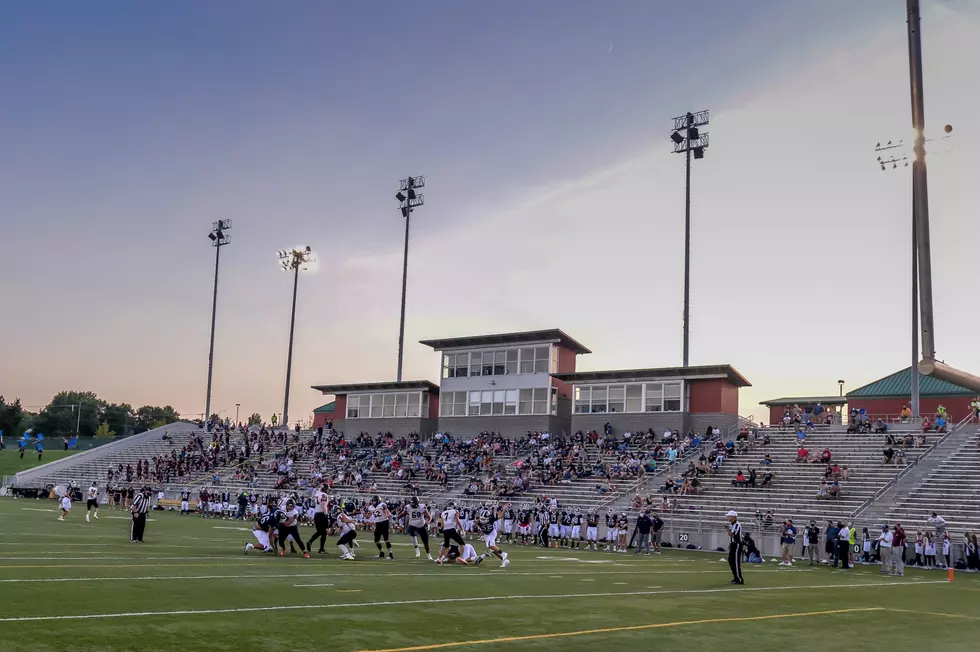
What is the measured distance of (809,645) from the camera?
1242 cm

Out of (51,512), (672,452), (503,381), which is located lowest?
(51,512)

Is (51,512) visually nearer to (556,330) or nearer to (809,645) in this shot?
(556,330)

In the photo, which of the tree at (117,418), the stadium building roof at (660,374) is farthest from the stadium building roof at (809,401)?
the tree at (117,418)

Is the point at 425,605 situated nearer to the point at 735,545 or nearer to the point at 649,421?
the point at 735,545

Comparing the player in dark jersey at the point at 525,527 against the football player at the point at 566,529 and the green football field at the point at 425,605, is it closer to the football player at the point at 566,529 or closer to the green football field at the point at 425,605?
the football player at the point at 566,529

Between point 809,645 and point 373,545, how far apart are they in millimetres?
20305

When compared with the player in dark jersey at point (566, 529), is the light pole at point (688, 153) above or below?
above

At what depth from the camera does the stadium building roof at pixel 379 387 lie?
64.6 metres

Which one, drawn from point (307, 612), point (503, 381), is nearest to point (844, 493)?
point (503, 381)

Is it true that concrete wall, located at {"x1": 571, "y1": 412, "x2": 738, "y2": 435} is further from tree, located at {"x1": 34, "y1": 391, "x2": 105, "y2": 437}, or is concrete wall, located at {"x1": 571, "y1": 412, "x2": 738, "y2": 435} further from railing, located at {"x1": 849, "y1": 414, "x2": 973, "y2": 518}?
tree, located at {"x1": 34, "y1": 391, "x2": 105, "y2": 437}

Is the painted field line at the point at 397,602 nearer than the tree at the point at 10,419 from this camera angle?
Yes

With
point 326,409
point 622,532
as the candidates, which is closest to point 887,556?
point 622,532

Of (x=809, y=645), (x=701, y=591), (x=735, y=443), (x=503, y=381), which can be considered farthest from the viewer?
(x=503, y=381)

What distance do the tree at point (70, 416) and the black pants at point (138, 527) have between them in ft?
329
